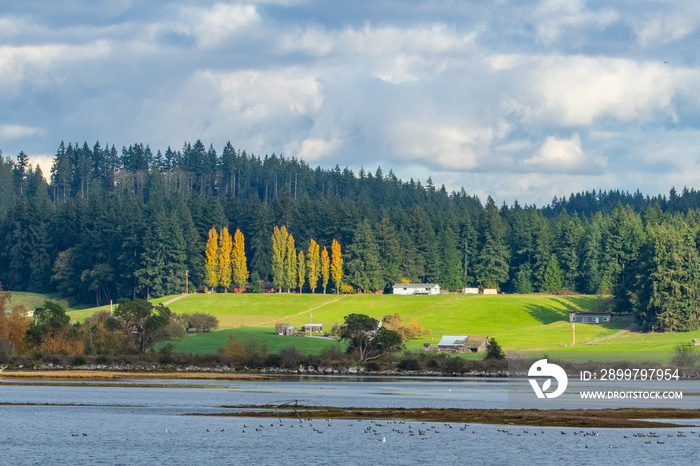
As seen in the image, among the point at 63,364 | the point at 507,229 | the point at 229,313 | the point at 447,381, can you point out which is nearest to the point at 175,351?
the point at 63,364

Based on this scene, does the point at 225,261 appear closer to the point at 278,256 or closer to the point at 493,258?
the point at 278,256

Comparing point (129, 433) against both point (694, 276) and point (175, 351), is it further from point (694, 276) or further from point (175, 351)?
point (694, 276)

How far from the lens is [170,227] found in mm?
164625

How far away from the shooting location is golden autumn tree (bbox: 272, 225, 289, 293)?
164625 millimetres

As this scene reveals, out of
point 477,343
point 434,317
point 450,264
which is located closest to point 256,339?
point 477,343

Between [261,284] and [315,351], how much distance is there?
2697 inches

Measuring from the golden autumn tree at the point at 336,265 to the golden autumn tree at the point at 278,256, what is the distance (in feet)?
29.5

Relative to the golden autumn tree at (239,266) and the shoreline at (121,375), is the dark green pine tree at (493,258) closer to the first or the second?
the golden autumn tree at (239,266)

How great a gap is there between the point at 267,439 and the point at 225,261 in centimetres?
12203

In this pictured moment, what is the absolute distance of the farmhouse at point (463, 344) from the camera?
351 feet

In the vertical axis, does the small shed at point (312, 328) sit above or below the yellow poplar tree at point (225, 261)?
below

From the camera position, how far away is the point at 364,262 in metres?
167

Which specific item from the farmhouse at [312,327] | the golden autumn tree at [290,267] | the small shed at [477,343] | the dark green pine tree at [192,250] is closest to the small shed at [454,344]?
the small shed at [477,343]

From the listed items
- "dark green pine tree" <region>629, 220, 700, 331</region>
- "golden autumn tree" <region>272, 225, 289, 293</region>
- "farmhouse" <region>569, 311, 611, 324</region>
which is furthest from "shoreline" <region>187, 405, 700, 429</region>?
"golden autumn tree" <region>272, 225, 289, 293</region>
